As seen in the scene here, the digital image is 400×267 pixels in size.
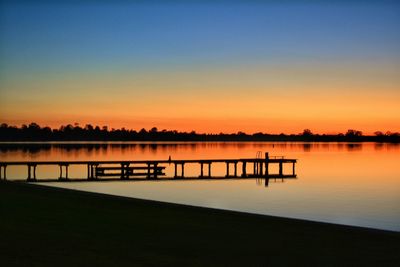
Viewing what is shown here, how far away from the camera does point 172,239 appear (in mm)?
10172

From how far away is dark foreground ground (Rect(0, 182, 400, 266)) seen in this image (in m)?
8.35

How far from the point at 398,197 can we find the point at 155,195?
19.4 m

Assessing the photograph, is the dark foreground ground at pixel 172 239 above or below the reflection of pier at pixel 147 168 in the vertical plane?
above

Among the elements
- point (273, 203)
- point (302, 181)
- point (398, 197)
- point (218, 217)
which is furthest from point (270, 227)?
point (302, 181)

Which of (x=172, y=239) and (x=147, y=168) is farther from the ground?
(x=172, y=239)

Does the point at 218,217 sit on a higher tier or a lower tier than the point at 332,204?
higher

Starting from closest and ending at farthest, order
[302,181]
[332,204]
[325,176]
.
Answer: [332,204] < [302,181] < [325,176]

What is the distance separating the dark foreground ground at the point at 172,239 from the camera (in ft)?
27.4

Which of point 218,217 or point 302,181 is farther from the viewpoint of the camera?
point 302,181

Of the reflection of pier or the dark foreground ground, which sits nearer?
the dark foreground ground

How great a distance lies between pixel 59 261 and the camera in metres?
7.94

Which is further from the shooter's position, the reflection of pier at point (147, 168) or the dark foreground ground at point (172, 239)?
the reflection of pier at point (147, 168)

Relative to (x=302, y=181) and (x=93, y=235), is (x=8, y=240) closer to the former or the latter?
(x=93, y=235)

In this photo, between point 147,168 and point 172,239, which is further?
point 147,168
